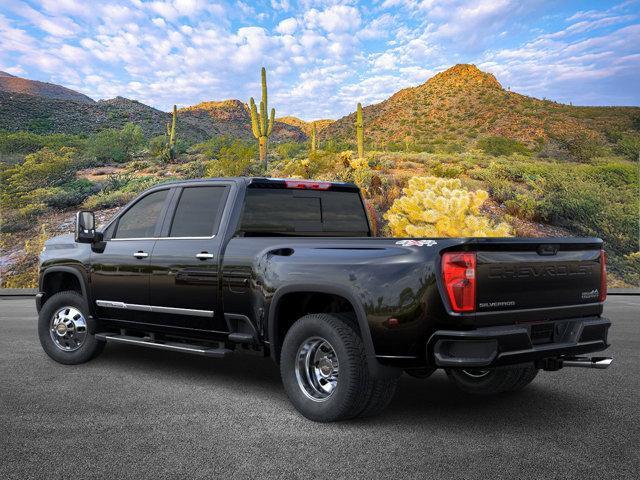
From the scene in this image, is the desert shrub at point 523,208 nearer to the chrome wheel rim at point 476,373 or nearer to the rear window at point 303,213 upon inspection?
the rear window at point 303,213

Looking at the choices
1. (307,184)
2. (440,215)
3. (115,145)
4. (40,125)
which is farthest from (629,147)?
(40,125)

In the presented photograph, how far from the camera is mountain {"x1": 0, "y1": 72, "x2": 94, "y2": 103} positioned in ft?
402

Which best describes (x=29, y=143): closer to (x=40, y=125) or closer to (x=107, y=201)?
(x=40, y=125)

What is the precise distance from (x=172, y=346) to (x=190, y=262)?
85 cm

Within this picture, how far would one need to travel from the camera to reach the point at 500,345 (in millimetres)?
5004

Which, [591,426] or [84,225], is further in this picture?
[84,225]

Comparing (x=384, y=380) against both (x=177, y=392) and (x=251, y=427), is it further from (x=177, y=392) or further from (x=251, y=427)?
(x=177, y=392)

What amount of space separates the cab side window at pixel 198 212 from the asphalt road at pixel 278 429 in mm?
1524

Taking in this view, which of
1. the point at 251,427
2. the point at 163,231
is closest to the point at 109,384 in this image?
the point at 163,231

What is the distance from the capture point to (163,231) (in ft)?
24.4

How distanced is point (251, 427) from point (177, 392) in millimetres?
1510

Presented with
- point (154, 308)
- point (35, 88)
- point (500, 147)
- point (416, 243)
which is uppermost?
point (35, 88)

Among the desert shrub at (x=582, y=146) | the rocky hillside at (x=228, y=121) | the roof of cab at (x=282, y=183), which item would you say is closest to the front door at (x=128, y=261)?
the roof of cab at (x=282, y=183)

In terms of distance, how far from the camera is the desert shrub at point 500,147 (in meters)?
46.4
